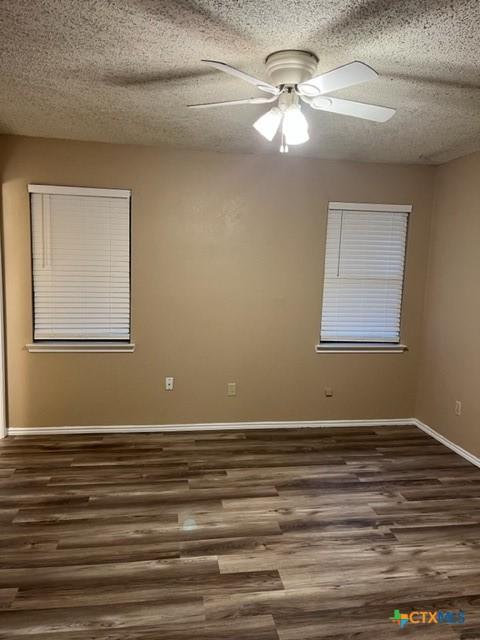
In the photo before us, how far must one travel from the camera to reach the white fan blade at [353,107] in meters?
2.20

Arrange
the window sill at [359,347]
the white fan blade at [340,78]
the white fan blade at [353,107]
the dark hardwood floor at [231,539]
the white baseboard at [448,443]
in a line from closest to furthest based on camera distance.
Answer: the white fan blade at [340,78] < the dark hardwood floor at [231,539] < the white fan blade at [353,107] < the white baseboard at [448,443] < the window sill at [359,347]

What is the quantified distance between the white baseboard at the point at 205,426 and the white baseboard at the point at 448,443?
0.33ft

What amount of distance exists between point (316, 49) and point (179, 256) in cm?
223

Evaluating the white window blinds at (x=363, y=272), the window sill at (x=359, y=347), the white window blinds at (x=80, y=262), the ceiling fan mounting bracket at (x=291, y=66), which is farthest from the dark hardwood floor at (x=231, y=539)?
the ceiling fan mounting bracket at (x=291, y=66)

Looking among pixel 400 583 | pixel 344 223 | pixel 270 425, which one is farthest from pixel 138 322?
pixel 400 583

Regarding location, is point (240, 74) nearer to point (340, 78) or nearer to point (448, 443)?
point (340, 78)

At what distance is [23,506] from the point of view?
2.82 m

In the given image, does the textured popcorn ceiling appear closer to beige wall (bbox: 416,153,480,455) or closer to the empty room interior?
the empty room interior

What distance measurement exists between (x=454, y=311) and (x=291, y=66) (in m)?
2.70

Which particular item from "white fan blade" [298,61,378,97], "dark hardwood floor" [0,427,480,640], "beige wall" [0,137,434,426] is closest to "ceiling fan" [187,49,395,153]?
"white fan blade" [298,61,378,97]

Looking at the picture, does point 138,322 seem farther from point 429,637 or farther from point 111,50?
point 429,637

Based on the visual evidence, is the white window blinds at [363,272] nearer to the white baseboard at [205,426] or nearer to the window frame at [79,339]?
the white baseboard at [205,426]

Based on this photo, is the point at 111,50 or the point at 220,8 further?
the point at 111,50

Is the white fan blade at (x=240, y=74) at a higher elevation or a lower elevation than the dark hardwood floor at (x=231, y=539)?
higher
